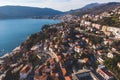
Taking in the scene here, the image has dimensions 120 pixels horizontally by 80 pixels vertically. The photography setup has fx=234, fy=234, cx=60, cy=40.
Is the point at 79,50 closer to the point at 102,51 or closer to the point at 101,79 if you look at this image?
the point at 102,51

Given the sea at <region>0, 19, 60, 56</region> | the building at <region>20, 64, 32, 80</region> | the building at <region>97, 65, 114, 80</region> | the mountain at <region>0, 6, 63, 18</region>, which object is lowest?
the mountain at <region>0, 6, 63, 18</region>

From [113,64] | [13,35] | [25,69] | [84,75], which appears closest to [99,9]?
[13,35]

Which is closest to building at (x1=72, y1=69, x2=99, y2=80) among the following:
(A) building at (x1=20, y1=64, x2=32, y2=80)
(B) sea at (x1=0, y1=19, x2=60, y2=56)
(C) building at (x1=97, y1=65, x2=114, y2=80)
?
(C) building at (x1=97, y1=65, x2=114, y2=80)

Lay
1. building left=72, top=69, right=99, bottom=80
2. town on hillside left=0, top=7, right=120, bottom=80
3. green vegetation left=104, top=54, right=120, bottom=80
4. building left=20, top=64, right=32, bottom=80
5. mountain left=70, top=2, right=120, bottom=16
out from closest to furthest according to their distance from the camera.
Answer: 1. building left=72, top=69, right=99, bottom=80
2. green vegetation left=104, top=54, right=120, bottom=80
3. town on hillside left=0, top=7, right=120, bottom=80
4. building left=20, top=64, right=32, bottom=80
5. mountain left=70, top=2, right=120, bottom=16

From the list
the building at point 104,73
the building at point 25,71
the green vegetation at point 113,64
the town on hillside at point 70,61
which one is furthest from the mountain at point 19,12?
the building at point 104,73

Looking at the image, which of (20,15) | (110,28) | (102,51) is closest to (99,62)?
(102,51)

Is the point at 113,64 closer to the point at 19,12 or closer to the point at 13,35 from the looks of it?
the point at 13,35

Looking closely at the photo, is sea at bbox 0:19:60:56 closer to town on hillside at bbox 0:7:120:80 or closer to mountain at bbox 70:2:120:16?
town on hillside at bbox 0:7:120:80

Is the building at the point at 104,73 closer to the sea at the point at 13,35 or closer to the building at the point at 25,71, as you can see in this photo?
the building at the point at 25,71
